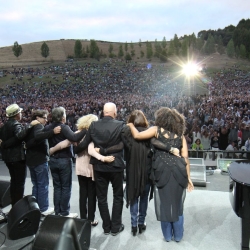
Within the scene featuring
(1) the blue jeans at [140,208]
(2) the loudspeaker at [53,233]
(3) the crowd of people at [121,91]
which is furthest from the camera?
(3) the crowd of people at [121,91]

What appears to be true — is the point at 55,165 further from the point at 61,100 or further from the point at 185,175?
the point at 61,100

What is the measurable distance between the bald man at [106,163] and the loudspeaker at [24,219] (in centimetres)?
57

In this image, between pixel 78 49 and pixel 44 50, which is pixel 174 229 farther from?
pixel 44 50

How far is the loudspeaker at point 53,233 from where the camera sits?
6.28ft

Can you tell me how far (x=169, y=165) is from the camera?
213 cm

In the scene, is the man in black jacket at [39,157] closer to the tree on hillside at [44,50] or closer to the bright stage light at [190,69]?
the bright stage light at [190,69]

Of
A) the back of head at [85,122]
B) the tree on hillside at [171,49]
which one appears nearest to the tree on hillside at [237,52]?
the tree on hillside at [171,49]

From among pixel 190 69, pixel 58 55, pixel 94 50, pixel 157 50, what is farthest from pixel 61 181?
pixel 94 50

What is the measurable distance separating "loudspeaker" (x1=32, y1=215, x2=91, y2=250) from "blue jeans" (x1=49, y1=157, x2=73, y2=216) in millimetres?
581

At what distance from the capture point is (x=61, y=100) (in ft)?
39.4

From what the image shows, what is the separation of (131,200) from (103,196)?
25 cm

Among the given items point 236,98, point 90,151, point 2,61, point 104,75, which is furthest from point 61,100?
point 90,151

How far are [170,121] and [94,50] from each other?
12.5 meters

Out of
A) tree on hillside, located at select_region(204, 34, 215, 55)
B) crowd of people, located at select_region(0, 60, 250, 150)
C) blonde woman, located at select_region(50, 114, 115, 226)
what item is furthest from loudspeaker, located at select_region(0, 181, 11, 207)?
tree on hillside, located at select_region(204, 34, 215, 55)
